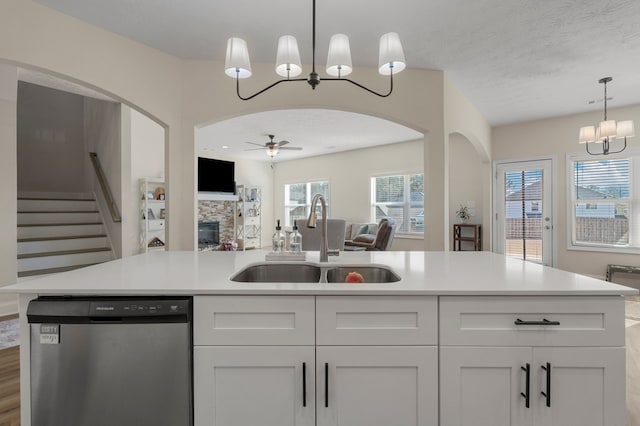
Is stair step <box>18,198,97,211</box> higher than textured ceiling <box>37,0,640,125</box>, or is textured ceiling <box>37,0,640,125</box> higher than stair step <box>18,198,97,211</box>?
textured ceiling <box>37,0,640,125</box>

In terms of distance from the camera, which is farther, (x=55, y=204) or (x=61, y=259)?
(x=55, y=204)

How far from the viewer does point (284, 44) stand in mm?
1859

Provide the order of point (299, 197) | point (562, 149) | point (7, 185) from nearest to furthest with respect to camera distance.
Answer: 1. point (7, 185)
2. point (562, 149)
3. point (299, 197)

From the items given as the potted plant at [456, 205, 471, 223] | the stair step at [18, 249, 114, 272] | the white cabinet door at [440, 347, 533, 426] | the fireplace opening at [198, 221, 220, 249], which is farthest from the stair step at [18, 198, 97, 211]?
the potted plant at [456, 205, 471, 223]

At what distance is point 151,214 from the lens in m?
5.57

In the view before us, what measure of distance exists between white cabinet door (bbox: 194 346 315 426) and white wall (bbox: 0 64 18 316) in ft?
11.8

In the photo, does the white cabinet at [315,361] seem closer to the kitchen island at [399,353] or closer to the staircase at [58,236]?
the kitchen island at [399,353]

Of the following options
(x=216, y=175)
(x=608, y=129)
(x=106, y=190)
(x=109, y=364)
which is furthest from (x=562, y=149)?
(x=106, y=190)

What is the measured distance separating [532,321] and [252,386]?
105 cm

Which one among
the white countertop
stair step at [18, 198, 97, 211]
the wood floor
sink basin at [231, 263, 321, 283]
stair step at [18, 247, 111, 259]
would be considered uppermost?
stair step at [18, 198, 97, 211]

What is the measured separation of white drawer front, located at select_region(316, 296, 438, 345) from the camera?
1.21m

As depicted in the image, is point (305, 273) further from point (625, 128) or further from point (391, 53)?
point (625, 128)

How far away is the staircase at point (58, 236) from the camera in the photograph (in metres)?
4.22

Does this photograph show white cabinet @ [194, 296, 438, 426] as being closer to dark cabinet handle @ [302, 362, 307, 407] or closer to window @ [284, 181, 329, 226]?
dark cabinet handle @ [302, 362, 307, 407]
